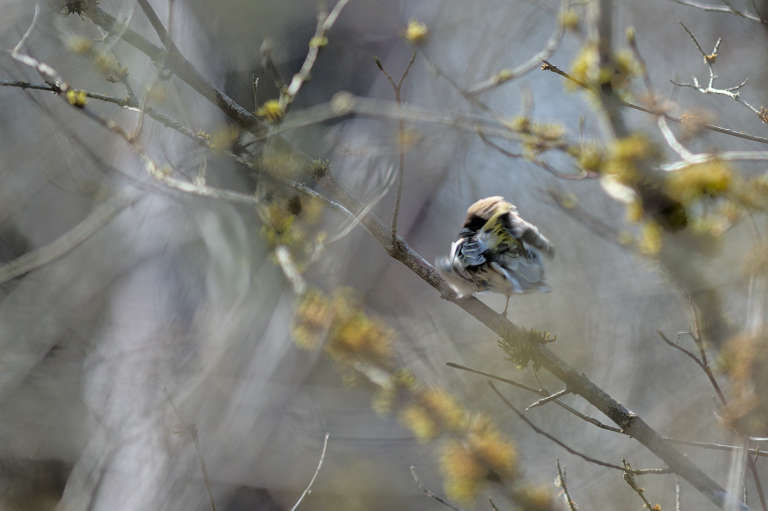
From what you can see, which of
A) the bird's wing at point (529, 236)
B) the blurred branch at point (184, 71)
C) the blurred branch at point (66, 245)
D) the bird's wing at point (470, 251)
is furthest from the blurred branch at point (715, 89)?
the blurred branch at point (66, 245)

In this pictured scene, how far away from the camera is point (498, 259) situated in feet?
7.43

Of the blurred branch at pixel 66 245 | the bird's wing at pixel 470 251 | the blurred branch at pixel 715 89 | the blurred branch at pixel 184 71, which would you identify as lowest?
the blurred branch at pixel 66 245

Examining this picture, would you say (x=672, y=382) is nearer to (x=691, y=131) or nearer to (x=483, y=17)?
(x=691, y=131)

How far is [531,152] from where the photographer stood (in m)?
2.56

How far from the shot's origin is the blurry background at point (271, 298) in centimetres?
310

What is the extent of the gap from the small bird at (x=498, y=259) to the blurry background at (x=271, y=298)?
49 cm

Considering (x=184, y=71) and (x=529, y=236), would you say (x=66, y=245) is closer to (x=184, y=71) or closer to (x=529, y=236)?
(x=184, y=71)

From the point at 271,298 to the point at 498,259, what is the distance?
2.46 m

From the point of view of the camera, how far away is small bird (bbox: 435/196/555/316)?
221cm

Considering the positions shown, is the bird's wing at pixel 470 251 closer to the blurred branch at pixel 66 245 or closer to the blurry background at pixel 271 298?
the blurry background at pixel 271 298

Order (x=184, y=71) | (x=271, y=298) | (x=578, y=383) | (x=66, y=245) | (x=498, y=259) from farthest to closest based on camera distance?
(x=271, y=298) < (x=66, y=245) < (x=184, y=71) < (x=498, y=259) < (x=578, y=383)

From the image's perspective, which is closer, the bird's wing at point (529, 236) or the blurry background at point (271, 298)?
the bird's wing at point (529, 236)

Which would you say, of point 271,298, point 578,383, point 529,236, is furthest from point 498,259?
point 271,298

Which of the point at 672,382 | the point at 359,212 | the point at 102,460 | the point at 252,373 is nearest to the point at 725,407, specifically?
the point at 359,212
